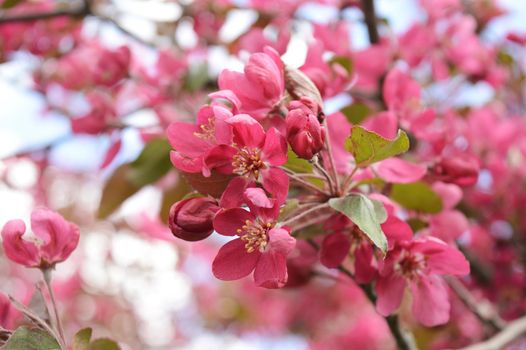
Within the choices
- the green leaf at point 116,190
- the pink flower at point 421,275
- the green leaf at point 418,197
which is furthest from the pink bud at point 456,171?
the green leaf at point 116,190

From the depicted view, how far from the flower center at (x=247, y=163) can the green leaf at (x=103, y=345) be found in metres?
0.32

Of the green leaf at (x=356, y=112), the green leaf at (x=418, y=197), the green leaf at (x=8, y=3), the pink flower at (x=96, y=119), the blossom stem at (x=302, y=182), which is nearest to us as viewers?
the blossom stem at (x=302, y=182)

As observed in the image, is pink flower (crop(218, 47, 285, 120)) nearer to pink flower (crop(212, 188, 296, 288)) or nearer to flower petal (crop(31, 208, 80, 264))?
pink flower (crop(212, 188, 296, 288))

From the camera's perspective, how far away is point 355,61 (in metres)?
1.54

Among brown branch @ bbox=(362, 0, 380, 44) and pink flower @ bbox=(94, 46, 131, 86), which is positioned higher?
brown branch @ bbox=(362, 0, 380, 44)

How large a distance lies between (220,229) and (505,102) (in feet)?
7.33

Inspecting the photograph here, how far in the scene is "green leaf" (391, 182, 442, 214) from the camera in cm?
109

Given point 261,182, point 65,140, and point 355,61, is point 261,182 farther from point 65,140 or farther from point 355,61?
point 65,140

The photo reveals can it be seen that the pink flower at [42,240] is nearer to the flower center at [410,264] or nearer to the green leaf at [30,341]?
the green leaf at [30,341]

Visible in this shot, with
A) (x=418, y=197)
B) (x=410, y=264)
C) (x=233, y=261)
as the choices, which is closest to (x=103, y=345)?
(x=233, y=261)

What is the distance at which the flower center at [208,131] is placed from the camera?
2.77 feet

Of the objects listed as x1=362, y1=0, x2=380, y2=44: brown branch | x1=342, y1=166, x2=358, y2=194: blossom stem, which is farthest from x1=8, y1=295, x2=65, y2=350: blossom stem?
x1=362, y1=0, x2=380, y2=44: brown branch

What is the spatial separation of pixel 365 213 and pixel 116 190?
0.85 m

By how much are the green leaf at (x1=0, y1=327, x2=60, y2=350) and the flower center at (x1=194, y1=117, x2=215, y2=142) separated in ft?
1.00
